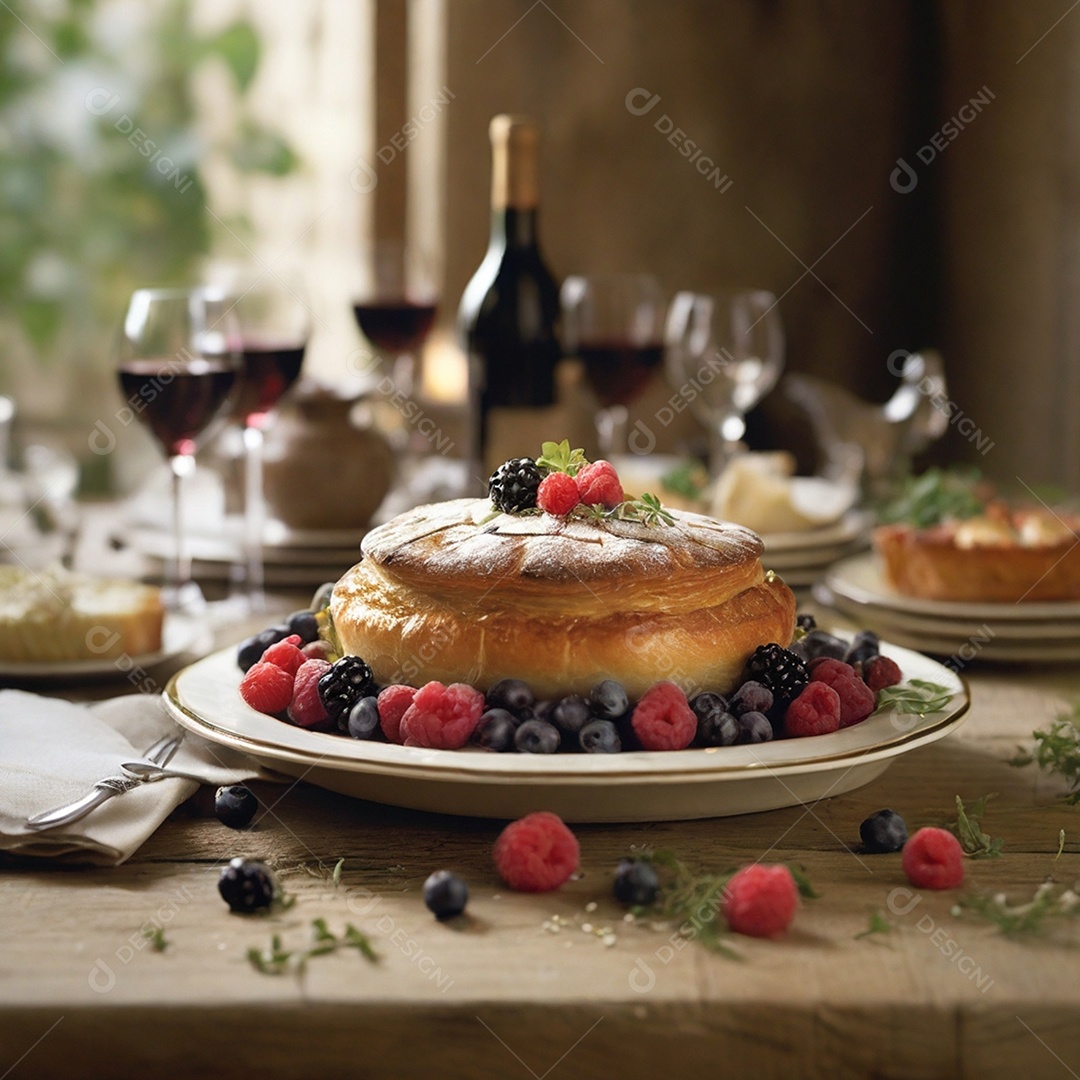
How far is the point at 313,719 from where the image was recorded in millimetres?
1346

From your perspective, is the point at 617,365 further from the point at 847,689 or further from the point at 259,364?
Result: the point at 847,689

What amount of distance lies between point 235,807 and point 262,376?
116cm

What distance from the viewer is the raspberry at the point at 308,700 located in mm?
1341

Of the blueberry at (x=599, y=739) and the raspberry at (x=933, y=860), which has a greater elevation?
the blueberry at (x=599, y=739)

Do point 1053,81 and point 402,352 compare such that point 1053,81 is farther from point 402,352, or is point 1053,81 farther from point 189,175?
point 189,175

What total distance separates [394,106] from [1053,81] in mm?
2295

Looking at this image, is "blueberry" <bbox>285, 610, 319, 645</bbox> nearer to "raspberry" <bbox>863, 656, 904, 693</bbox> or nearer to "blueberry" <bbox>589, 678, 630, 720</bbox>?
"blueberry" <bbox>589, 678, 630, 720</bbox>

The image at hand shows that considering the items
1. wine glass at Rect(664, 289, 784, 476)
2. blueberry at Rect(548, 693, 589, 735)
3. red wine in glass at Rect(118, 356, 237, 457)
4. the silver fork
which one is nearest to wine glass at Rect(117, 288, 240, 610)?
red wine in glass at Rect(118, 356, 237, 457)

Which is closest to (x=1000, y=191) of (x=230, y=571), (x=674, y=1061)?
(x=230, y=571)

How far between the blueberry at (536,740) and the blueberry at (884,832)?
0.97 ft

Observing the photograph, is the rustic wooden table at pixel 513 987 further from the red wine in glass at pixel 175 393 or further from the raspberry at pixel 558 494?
the red wine in glass at pixel 175 393

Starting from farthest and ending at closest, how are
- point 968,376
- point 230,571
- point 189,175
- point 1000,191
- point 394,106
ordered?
point 189,175 < point 394,106 < point 968,376 < point 1000,191 < point 230,571

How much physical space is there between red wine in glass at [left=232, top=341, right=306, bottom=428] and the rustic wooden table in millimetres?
1232

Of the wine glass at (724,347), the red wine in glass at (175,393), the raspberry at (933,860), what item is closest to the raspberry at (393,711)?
the raspberry at (933,860)
